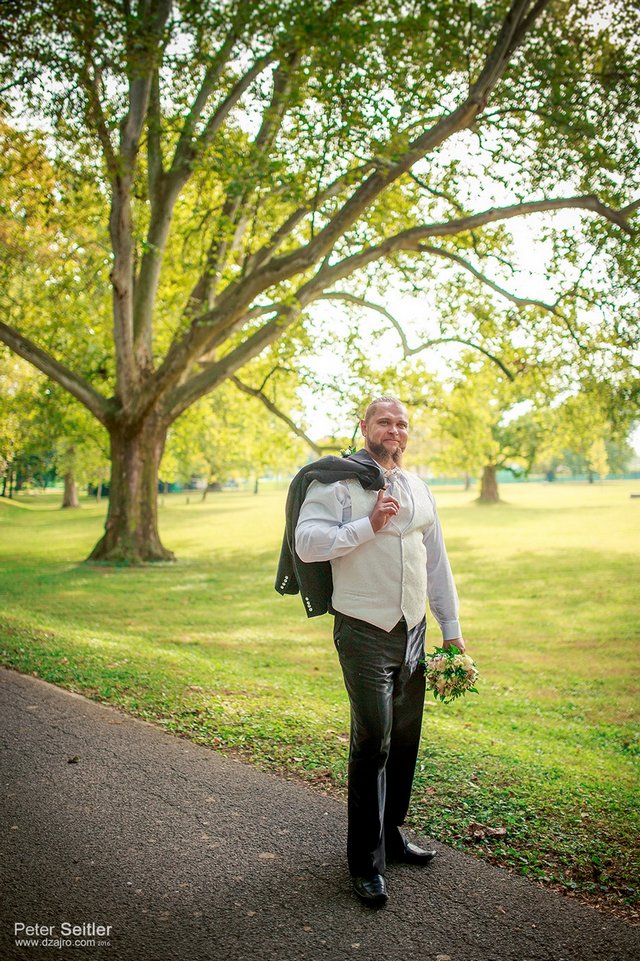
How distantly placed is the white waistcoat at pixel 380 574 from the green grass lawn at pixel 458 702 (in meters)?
1.50

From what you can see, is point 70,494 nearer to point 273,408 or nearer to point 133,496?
point 273,408

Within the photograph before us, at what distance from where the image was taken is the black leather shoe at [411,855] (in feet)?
12.8

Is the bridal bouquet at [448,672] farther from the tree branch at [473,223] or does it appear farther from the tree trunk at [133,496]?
the tree trunk at [133,496]

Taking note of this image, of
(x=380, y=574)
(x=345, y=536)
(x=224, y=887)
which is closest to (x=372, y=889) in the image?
(x=224, y=887)

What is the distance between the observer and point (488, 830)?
170 inches

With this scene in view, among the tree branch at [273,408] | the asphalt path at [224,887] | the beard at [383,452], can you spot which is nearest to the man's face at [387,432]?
the beard at [383,452]

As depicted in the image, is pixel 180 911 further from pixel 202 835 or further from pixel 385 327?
pixel 385 327

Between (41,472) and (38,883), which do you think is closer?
(38,883)

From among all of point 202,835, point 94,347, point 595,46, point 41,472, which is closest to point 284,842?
point 202,835

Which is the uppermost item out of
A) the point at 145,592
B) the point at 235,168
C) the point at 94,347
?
the point at 235,168

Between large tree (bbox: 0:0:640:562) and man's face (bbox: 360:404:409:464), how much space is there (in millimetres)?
8602

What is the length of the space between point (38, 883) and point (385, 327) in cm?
1850

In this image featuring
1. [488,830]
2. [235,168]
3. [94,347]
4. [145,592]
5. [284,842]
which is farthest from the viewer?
[94,347]

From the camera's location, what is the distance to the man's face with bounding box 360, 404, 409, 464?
3955mm
